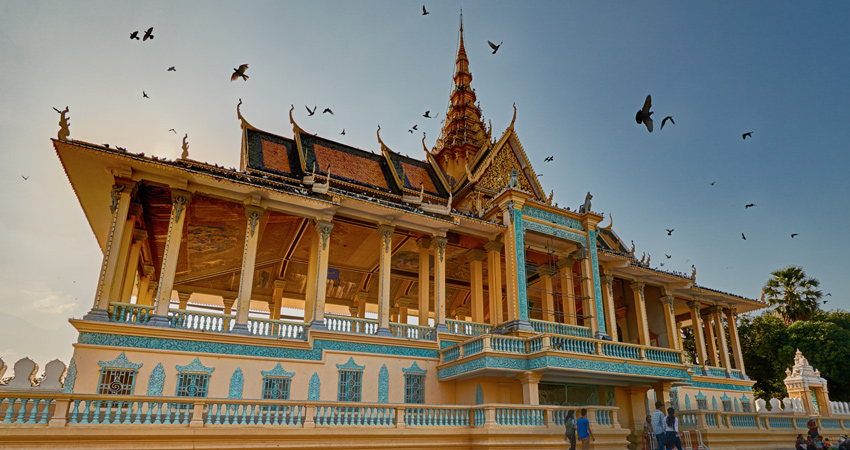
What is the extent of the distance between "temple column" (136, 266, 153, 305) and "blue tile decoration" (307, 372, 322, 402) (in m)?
9.77

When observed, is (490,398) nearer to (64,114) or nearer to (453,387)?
(453,387)

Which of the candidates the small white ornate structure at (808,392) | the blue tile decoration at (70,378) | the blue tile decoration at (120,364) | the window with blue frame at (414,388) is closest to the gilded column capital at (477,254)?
the window with blue frame at (414,388)

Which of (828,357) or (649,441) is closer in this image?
(649,441)

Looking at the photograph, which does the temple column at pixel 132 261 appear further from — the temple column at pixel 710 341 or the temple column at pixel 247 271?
the temple column at pixel 710 341

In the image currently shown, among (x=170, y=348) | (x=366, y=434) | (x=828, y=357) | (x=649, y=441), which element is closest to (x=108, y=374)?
(x=170, y=348)

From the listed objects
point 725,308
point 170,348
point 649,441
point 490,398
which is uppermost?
point 725,308

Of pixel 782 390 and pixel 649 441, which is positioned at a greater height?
pixel 782 390

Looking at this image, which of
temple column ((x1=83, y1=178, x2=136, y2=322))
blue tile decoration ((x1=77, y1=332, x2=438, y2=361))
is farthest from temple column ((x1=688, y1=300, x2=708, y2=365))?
temple column ((x1=83, y1=178, x2=136, y2=322))

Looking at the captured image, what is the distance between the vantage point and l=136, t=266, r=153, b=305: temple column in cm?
2089

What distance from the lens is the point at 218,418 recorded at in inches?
428

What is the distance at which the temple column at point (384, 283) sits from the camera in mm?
16516

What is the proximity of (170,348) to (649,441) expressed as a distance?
43.8ft

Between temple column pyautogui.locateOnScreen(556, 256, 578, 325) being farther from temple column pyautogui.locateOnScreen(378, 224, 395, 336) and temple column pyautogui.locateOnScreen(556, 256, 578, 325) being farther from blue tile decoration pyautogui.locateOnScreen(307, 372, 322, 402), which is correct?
blue tile decoration pyautogui.locateOnScreen(307, 372, 322, 402)

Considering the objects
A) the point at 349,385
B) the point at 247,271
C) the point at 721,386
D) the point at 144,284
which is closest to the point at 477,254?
the point at 349,385
